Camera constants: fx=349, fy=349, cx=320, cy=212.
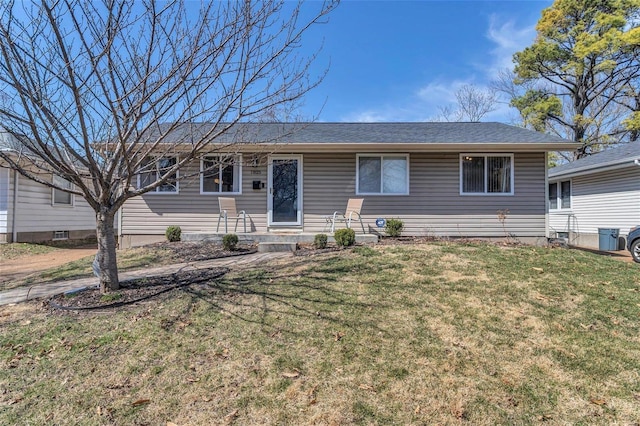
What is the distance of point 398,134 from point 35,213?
11697 millimetres

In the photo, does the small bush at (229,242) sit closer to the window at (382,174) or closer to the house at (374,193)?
the house at (374,193)

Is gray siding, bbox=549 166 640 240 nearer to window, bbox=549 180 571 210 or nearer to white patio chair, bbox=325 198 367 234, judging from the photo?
window, bbox=549 180 571 210

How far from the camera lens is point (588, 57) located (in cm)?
1808

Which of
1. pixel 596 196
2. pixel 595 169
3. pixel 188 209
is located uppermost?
pixel 595 169

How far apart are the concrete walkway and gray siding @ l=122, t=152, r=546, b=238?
2.65 metres

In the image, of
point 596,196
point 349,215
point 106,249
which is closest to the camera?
point 106,249

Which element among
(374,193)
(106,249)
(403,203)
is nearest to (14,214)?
(106,249)

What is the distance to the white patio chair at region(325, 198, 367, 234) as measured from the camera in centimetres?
904

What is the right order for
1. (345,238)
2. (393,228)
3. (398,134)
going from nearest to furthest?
(345,238)
(393,228)
(398,134)

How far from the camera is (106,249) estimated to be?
4484 mm

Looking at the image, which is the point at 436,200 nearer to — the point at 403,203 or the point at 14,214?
the point at 403,203

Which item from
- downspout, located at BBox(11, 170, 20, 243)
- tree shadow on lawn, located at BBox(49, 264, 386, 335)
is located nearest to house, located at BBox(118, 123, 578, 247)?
downspout, located at BBox(11, 170, 20, 243)

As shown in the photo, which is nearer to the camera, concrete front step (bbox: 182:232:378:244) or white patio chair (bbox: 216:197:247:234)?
concrete front step (bbox: 182:232:378:244)

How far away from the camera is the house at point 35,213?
34.2 ft
